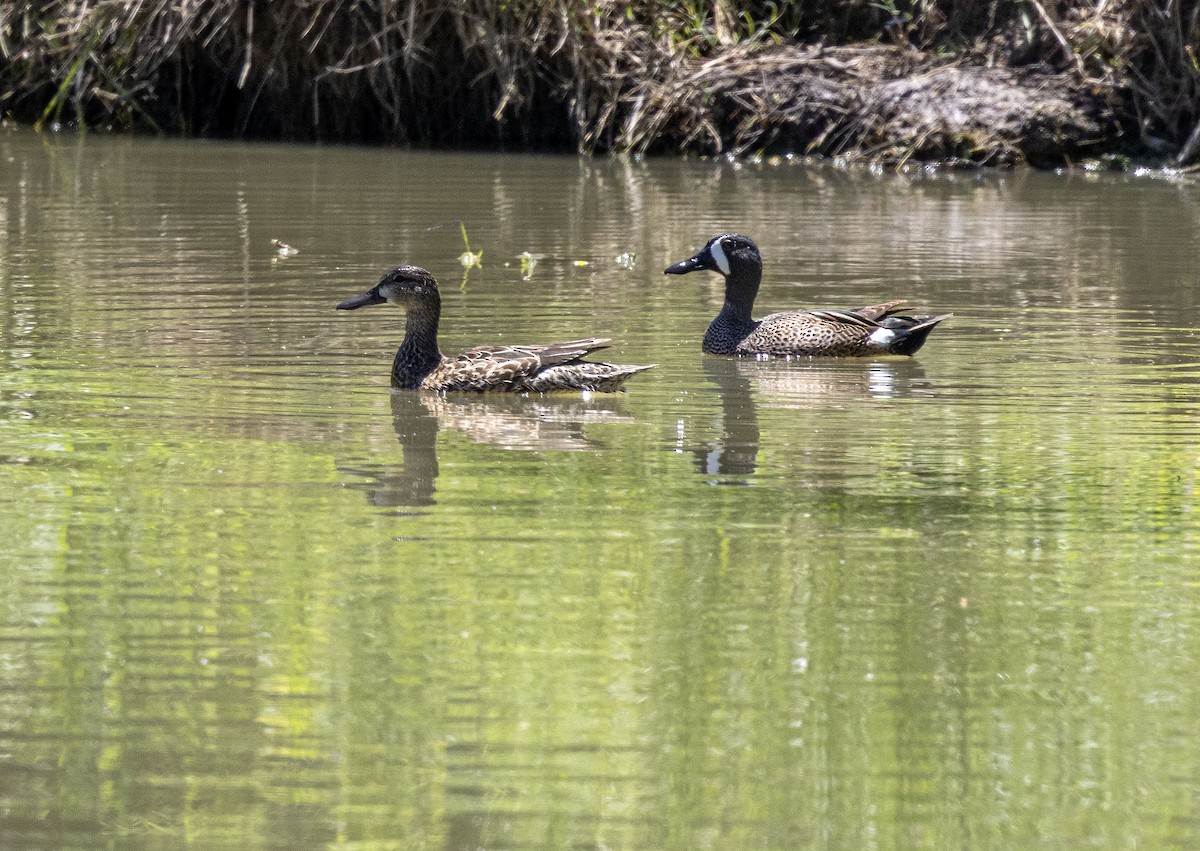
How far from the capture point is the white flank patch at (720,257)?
12211 millimetres

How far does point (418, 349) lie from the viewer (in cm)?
1045

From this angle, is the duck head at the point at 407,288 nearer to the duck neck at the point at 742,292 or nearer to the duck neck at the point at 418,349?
the duck neck at the point at 418,349

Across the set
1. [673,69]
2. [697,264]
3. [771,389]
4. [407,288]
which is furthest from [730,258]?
[673,69]

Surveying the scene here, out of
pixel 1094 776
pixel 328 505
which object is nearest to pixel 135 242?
pixel 328 505

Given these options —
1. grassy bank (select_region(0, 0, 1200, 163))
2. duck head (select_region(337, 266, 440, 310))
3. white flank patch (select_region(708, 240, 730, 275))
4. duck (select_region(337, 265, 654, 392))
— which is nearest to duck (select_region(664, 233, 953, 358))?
white flank patch (select_region(708, 240, 730, 275))

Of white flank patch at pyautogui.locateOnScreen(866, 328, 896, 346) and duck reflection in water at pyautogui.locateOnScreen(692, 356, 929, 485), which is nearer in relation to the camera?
duck reflection in water at pyautogui.locateOnScreen(692, 356, 929, 485)

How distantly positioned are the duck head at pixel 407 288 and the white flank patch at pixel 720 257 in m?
2.15

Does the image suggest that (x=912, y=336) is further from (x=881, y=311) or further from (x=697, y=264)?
(x=697, y=264)

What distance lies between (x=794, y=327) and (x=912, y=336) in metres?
0.71

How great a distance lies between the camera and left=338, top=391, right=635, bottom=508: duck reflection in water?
805 cm

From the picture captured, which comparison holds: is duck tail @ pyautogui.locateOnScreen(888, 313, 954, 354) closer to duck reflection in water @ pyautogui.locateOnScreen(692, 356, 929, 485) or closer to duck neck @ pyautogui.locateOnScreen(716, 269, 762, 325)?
duck reflection in water @ pyautogui.locateOnScreen(692, 356, 929, 485)

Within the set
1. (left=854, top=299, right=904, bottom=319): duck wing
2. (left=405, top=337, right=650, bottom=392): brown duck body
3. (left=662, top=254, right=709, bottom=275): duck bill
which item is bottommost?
(left=405, top=337, right=650, bottom=392): brown duck body

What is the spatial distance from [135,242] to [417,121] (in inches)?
396

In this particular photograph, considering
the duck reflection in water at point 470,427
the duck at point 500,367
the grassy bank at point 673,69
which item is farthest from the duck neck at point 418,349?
the grassy bank at point 673,69
